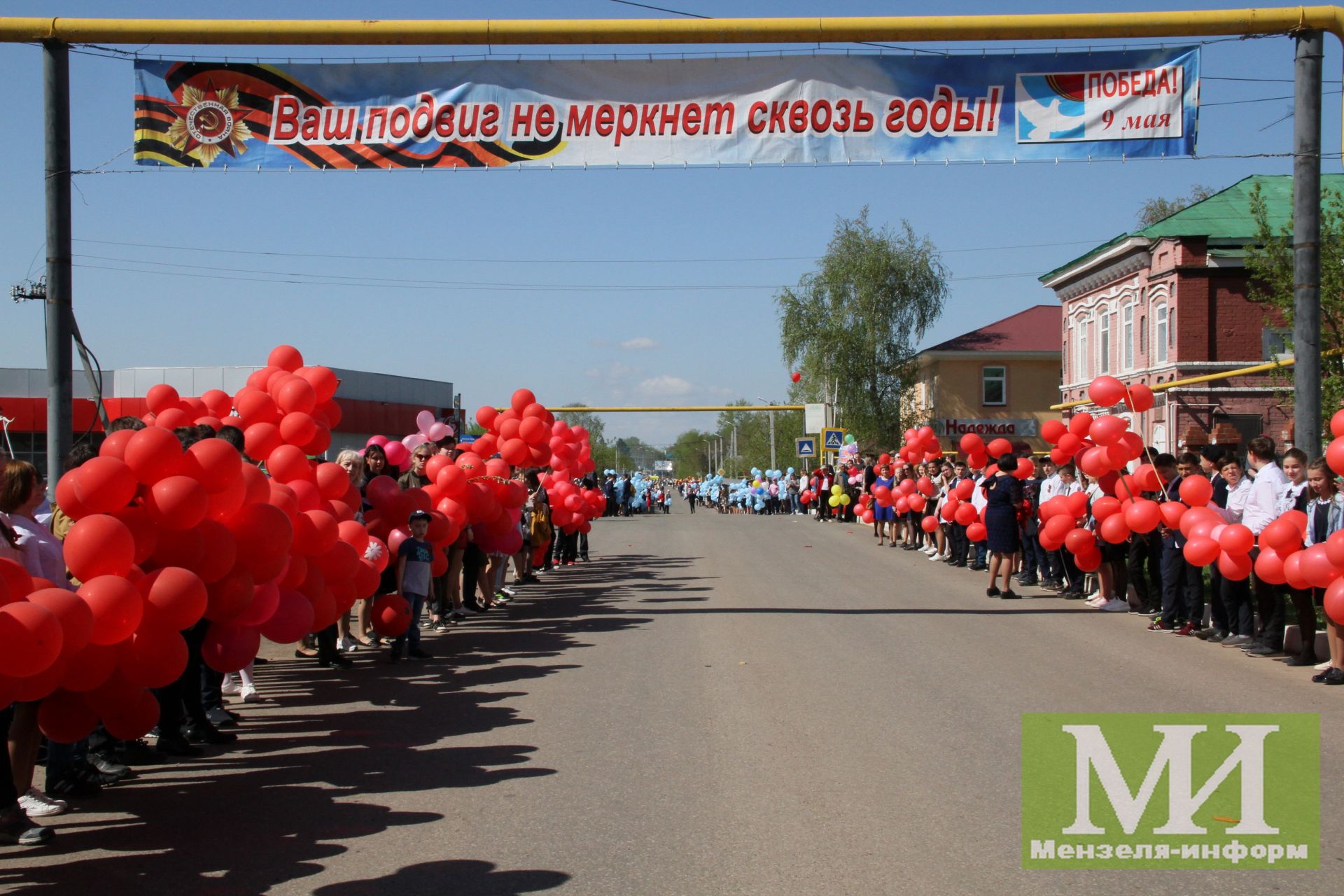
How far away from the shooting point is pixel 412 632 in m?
10.3

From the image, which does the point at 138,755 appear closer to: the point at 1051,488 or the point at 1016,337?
the point at 1051,488

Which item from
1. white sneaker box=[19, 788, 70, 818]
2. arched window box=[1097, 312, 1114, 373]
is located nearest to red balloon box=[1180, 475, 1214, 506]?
white sneaker box=[19, 788, 70, 818]

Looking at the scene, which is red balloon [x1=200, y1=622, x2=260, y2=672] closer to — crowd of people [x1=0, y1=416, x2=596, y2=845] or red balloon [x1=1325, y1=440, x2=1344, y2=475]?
crowd of people [x1=0, y1=416, x2=596, y2=845]

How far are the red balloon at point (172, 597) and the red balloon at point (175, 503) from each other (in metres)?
0.24

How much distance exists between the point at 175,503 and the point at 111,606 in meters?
0.72

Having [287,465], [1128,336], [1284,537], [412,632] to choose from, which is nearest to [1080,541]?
[1284,537]

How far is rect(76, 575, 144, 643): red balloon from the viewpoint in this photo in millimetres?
5281

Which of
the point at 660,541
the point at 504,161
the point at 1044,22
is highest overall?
the point at 1044,22

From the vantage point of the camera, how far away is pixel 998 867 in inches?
188

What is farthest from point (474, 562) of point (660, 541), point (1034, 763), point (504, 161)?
point (660, 541)

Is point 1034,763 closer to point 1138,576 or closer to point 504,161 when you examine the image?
point 1138,576

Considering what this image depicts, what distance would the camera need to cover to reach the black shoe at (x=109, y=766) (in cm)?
638

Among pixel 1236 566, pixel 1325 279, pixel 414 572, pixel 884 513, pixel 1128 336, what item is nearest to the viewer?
pixel 1236 566

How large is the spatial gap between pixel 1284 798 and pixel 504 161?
9015 mm
